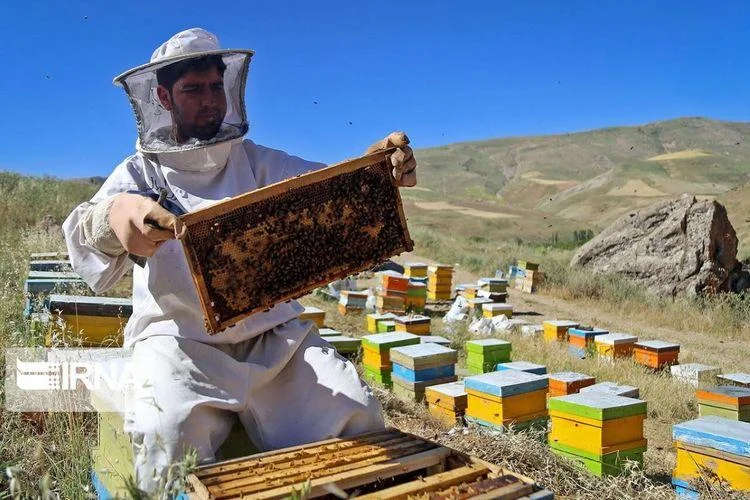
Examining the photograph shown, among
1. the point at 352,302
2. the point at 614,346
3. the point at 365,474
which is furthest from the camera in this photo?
the point at 352,302

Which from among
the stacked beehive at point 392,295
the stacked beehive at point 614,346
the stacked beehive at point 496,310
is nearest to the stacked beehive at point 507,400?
the stacked beehive at point 614,346

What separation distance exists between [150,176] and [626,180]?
74.1m

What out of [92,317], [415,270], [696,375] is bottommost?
[696,375]

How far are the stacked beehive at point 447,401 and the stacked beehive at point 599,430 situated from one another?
0.99 meters

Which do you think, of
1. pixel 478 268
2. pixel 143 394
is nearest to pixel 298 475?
pixel 143 394

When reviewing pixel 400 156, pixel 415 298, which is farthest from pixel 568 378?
pixel 415 298

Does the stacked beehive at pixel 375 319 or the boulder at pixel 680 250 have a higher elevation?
the boulder at pixel 680 250

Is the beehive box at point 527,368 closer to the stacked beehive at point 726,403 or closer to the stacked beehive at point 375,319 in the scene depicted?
the stacked beehive at point 726,403

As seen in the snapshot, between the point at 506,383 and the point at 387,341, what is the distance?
224 centimetres

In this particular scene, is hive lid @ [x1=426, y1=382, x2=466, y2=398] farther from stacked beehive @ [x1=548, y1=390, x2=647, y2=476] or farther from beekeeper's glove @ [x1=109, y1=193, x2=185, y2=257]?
beekeeper's glove @ [x1=109, y1=193, x2=185, y2=257]

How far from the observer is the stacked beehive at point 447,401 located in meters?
5.93

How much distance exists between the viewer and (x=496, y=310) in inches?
459

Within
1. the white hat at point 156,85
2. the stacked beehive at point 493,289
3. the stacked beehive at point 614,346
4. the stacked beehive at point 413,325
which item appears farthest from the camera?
the stacked beehive at point 493,289

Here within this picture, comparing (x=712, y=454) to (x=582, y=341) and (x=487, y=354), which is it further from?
(x=582, y=341)
